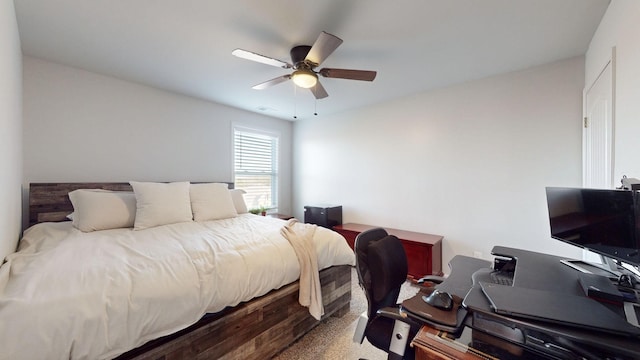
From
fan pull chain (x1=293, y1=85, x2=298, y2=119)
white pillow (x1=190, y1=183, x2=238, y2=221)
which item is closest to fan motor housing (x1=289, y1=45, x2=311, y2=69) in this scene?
fan pull chain (x1=293, y1=85, x2=298, y2=119)

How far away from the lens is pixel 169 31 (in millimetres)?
1975

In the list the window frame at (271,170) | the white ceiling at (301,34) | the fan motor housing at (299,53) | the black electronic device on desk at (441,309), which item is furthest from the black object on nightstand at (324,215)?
the black electronic device on desk at (441,309)

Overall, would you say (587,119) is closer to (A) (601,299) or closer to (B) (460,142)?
(B) (460,142)

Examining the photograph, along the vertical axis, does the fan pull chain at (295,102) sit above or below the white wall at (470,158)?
above

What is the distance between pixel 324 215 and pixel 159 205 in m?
2.26

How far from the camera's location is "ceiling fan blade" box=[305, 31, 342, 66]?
1.67 m

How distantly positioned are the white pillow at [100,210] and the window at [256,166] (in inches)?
71.5

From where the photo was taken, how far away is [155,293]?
1.24m

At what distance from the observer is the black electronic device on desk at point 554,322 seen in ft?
2.10

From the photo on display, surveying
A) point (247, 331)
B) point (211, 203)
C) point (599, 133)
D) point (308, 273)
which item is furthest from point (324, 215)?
point (599, 133)

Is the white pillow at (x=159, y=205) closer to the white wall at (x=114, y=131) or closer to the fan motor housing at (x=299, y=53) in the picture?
the white wall at (x=114, y=131)

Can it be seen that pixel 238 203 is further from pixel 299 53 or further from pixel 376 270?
pixel 376 270

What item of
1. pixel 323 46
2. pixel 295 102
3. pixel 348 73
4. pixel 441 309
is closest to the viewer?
pixel 441 309

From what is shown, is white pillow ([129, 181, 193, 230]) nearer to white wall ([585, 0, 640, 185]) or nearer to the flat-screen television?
the flat-screen television
